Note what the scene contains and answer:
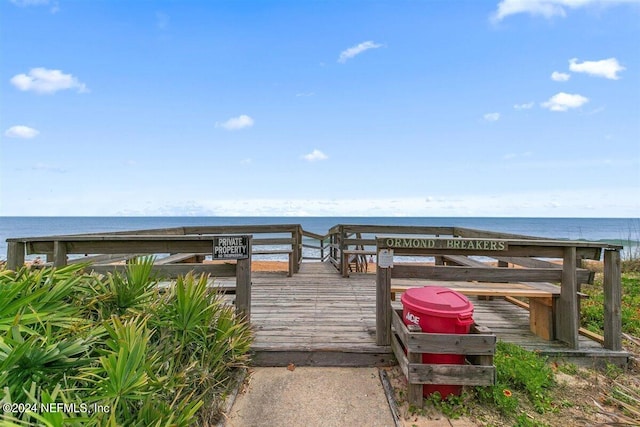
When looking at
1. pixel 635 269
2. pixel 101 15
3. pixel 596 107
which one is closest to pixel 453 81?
pixel 596 107

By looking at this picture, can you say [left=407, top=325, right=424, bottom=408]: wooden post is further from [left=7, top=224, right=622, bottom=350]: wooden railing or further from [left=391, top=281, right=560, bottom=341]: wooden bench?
[left=391, top=281, right=560, bottom=341]: wooden bench

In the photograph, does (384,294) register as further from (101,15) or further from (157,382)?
(101,15)

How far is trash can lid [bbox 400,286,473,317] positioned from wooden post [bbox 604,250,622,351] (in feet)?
6.01

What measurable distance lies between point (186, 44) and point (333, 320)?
1145 centimetres

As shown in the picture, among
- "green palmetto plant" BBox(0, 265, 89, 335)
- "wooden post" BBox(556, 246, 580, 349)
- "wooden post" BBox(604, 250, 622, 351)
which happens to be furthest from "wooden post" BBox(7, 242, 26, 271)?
"wooden post" BBox(604, 250, 622, 351)

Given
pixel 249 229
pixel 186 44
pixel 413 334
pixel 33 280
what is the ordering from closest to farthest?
1. pixel 33 280
2. pixel 413 334
3. pixel 249 229
4. pixel 186 44

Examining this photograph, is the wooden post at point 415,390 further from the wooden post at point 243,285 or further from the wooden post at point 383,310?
the wooden post at point 243,285

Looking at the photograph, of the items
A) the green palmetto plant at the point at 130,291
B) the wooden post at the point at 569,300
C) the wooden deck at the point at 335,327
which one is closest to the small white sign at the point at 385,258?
the wooden deck at the point at 335,327

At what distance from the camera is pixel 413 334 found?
7.64 ft

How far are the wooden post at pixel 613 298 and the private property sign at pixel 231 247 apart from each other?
3.76 meters

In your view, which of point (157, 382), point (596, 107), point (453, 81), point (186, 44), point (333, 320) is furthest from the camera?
point (596, 107)

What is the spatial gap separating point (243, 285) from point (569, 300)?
346 centimetres

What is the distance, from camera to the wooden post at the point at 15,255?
296 cm

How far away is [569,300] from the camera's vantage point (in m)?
3.13
